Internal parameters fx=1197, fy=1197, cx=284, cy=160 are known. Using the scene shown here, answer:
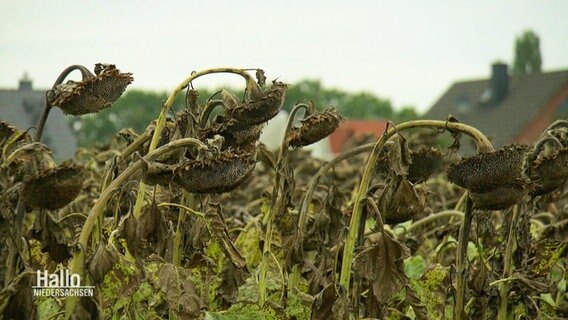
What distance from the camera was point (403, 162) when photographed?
3.47m

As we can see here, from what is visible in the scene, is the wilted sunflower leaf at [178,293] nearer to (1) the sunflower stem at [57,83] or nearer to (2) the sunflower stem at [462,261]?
(1) the sunflower stem at [57,83]

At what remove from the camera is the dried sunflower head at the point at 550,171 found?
12.9ft

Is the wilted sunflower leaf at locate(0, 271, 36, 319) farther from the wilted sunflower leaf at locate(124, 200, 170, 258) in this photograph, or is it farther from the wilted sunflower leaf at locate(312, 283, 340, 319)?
the wilted sunflower leaf at locate(312, 283, 340, 319)

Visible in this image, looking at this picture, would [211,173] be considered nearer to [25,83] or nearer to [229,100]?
[229,100]

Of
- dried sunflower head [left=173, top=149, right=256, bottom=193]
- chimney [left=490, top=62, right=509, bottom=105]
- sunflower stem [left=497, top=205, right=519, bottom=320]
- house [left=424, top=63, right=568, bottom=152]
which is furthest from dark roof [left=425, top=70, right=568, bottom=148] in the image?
dried sunflower head [left=173, top=149, right=256, bottom=193]

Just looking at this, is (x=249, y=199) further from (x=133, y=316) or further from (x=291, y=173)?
(x=133, y=316)

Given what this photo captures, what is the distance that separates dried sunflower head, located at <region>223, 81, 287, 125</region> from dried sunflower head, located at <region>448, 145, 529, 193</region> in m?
0.55

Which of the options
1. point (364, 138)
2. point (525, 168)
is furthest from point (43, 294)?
point (364, 138)

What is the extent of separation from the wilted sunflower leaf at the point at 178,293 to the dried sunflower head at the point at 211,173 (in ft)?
1.00

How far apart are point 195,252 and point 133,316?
35 centimetres

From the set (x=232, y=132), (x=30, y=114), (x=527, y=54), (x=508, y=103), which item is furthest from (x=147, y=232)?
(x=527, y=54)

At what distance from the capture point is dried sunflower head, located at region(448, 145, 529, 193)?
3.35m

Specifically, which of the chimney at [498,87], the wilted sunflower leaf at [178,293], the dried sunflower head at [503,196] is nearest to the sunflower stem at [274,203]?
the wilted sunflower leaf at [178,293]

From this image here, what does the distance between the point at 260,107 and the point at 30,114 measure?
140 inches
